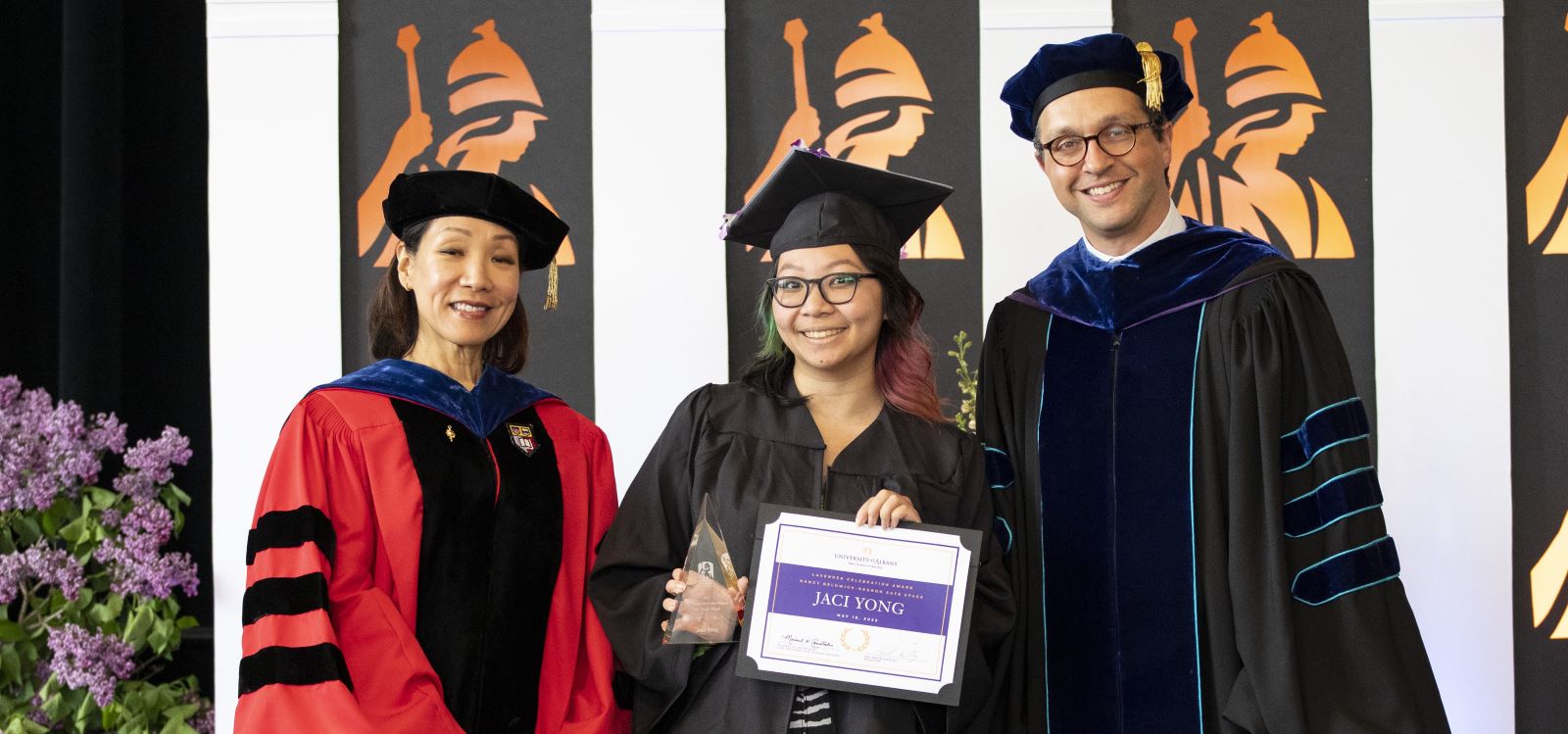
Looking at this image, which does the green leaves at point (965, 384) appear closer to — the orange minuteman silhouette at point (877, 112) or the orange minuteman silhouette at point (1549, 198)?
the orange minuteman silhouette at point (877, 112)

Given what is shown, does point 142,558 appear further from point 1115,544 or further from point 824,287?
point 1115,544

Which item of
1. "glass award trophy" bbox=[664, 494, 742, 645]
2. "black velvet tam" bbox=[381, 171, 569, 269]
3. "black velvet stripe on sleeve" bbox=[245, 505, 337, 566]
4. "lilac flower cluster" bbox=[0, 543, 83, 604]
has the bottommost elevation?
"lilac flower cluster" bbox=[0, 543, 83, 604]

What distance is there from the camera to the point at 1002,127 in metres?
4.14

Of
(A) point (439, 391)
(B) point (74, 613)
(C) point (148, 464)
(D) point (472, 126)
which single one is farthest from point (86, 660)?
(D) point (472, 126)

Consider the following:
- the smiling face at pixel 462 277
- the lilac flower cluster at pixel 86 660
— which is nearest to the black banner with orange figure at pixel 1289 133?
the smiling face at pixel 462 277

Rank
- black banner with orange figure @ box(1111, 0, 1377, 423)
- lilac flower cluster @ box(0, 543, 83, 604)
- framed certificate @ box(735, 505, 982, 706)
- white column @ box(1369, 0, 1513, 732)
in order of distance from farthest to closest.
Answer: black banner with orange figure @ box(1111, 0, 1377, 423) → white column @ box(1369, 0, 1513, 732) → lilac flower cluster @ box(0, 543, 83, 604) → framed certificate @ box(735, 505, 982, 706)

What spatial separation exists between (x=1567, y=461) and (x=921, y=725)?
10.1ft

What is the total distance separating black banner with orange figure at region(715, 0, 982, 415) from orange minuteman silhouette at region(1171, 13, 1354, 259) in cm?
75

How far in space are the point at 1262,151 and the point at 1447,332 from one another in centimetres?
86

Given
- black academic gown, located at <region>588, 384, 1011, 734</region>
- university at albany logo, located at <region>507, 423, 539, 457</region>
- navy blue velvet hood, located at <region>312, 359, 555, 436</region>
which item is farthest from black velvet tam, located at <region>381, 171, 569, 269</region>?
black academic gown, located at <region>588, 384, 1011, 734</region>

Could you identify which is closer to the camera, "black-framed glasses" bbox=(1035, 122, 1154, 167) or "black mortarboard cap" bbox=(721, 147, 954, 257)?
"black mortarboard cap" bbox=(721, 147, 954, 257)

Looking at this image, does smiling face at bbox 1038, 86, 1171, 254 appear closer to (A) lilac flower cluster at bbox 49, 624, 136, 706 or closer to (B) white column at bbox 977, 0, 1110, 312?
(B) white column at bbox 977, 0, 1110, 312

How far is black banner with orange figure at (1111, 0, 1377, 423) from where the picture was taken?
416cm

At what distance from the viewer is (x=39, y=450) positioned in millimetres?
3547
